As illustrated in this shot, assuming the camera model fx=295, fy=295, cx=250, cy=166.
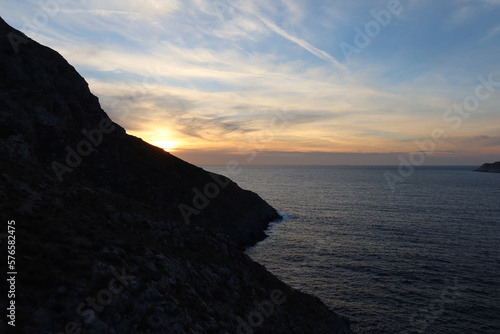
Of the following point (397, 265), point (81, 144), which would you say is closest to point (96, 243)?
point (81, 144)

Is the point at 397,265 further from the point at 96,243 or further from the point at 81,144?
the point at 81,144

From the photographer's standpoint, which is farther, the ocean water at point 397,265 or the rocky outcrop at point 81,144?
the rocky outcrop at point 81,144

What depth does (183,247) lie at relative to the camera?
112 ft

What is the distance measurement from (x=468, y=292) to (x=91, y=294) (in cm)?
5570

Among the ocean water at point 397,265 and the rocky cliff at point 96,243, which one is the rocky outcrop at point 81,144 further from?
the ocean water at point 397,265

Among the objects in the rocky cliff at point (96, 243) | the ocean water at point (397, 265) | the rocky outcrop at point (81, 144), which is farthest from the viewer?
the rocky outcrop at point (81, 144)

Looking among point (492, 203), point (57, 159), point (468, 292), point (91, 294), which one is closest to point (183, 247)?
point (91, 294)

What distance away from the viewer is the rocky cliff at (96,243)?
1773 cm

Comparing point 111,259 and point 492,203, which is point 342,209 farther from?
point 111,259

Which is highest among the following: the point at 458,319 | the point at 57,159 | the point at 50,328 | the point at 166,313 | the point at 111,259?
the point at 57,159

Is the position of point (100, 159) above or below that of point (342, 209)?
above

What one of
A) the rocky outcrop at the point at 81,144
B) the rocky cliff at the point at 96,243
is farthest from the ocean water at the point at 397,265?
the rocky outcrop at the point at 81,144

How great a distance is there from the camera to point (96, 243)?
72.8ft

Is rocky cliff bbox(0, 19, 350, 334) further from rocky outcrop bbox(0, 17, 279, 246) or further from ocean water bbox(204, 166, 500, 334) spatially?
ocean water bbox(204, 166, 500, 334)
